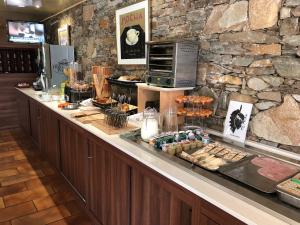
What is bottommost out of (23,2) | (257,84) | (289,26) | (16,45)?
(257,84)

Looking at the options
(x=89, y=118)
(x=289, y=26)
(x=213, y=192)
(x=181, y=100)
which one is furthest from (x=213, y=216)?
(x=89, y=118)

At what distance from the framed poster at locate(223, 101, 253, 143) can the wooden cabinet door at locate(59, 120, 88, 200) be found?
111cm

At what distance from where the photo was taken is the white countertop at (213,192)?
85 cm

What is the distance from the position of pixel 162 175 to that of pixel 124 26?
2.18 meters

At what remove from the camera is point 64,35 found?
475 cm

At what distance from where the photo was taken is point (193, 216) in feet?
3.51

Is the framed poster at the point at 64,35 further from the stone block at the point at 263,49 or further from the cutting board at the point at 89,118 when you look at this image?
the stone block at the point at 263,49

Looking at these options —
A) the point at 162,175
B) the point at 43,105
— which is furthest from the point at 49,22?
the point at 162,175

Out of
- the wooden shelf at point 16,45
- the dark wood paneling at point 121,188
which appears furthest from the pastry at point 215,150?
the wooden shelf at point 16,45

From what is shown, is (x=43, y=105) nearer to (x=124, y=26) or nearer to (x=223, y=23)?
(x=124, y=26)

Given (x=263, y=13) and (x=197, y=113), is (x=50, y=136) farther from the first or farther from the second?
(x=263, y=13)

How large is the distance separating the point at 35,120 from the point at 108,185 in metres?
2.50

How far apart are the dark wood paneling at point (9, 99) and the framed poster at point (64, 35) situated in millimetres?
1076

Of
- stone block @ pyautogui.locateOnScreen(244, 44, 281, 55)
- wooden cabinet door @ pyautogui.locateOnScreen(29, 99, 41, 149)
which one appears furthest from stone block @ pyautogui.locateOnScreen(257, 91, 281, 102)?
wooden cabinet door @ pyautogui.locateOnScreen(29, 99, 41, 149)
